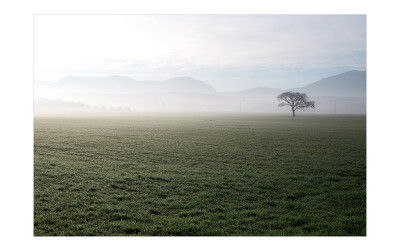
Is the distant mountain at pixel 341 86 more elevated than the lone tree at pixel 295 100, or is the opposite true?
the distant mountain at pixel 341 86

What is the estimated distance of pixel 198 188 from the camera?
27.3 feet

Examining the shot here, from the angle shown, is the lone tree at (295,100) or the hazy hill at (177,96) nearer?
the hazy hill at (177,96)

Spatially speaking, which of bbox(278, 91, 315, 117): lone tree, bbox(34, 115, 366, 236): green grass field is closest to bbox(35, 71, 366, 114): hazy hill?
bbox(278, 91, 315, 117): lone tree

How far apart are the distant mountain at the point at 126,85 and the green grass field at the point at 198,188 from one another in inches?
107

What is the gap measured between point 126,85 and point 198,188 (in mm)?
6370

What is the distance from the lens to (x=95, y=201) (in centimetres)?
727

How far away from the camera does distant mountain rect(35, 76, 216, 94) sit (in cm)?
1204

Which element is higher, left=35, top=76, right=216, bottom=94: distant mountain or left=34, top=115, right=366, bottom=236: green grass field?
left=35, top=76, right=216, bottom=94: distant mountain

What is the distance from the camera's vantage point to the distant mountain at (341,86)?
32.7 ft

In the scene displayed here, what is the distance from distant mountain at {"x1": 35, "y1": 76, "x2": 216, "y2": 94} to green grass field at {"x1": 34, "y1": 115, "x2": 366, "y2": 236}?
8.95 feet

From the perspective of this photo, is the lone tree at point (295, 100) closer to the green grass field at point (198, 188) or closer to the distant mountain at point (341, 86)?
the distant mountain at point (341, 86)

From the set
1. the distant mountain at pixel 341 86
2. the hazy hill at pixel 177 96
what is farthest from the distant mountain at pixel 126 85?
the distant mountain at pixel 341 86

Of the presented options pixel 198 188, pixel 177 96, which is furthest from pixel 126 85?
pixel 198 188

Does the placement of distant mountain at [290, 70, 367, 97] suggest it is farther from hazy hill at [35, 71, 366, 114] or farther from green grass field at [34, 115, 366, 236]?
green grass field at [34, 115, 366, 236]
